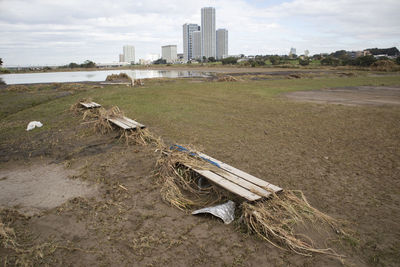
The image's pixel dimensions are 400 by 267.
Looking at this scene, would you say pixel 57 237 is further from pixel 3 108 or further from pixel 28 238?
pixel 3 108

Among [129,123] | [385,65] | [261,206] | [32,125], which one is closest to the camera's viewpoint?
[261,206]

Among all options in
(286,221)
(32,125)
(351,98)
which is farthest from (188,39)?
(286,221)

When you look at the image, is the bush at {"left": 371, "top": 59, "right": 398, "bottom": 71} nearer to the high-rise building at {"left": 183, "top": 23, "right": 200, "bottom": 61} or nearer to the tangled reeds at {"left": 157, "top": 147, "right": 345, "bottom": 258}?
the tangled reeds at {"left": 157, "top": 147, "right": 345, "bottom": 258}

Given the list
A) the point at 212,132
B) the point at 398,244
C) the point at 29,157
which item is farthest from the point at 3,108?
the point at 398,244

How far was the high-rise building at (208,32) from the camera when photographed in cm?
17812

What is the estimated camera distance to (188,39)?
194125 mm

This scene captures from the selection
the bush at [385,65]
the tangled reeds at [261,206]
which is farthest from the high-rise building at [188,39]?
the tangled reeds at [261,206]

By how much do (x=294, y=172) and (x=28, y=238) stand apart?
152 inches

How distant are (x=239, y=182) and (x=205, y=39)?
191 m

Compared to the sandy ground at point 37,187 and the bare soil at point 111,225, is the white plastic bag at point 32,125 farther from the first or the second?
the bare soil at point 111,225

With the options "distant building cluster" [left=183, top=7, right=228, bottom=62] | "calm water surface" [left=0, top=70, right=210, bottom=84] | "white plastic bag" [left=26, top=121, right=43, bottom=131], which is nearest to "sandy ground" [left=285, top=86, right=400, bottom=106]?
"white plastic bag" [left=26, top=121, right=43, bottom=131]


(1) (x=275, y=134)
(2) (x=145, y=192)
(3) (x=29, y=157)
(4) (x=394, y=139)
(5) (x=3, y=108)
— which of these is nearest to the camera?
(2) (x=145, y=192)

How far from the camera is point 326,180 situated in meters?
4.21

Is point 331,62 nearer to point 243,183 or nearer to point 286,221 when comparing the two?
point 243,183
